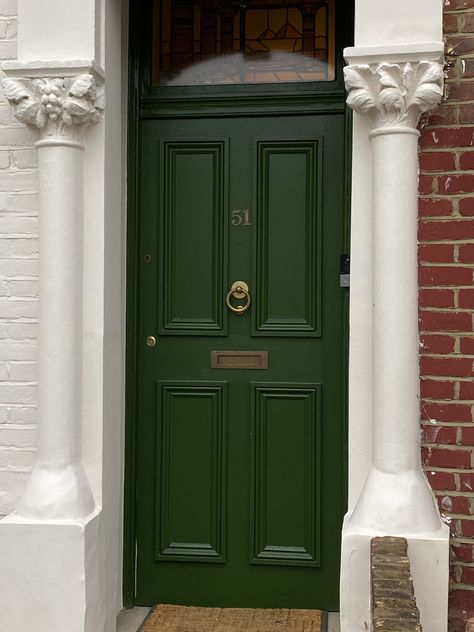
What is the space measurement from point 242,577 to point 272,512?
0.35 m

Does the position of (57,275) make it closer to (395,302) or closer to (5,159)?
(5,159)

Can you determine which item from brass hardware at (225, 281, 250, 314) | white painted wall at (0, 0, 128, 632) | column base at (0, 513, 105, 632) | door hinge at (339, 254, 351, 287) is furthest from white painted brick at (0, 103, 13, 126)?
column base at (0, 513, 105, 632)

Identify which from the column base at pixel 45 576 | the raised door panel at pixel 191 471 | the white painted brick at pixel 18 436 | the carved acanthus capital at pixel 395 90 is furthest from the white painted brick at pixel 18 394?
the carved acanthus capital at pixel 395 90

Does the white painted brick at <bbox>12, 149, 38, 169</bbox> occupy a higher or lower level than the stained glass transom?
lower

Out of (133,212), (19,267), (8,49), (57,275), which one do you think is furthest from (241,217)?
(8,49)

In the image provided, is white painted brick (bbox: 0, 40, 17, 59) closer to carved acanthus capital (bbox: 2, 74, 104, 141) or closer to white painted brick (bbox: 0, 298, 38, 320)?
carved acanthus capital (bbox: 2, 74, 104, 141)

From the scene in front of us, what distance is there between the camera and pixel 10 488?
11.5 feet

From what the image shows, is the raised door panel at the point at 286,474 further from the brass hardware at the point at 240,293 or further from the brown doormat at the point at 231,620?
the brass hardware at the point at 240,293

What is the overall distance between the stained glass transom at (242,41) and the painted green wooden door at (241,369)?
23 centimetres

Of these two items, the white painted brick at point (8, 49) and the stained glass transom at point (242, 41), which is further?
the stained glass transom at point (242, 41)

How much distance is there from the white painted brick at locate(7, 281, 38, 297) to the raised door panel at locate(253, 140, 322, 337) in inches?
40.3

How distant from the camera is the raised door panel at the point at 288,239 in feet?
12.3

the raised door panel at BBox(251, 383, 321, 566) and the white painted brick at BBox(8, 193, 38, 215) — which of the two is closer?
the white painted brick at BBox(8, 193, 38, 215)

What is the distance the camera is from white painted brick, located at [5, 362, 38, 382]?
11.5 ft
